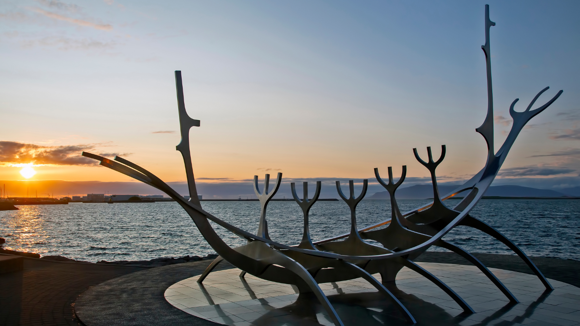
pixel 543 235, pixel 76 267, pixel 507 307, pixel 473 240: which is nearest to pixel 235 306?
pixel 507 307

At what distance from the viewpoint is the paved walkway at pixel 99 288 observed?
27.2 ft

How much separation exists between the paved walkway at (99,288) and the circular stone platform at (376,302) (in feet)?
1.91

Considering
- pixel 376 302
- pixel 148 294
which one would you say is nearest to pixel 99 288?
pixel 148 294

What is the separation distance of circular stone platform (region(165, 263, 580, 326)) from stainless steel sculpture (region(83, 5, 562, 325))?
425mm

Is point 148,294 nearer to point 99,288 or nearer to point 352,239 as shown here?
point 99,288

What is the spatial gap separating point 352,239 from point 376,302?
1.62 metres

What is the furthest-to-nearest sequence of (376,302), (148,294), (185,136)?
(148,294)
(376,302)
(185,136)

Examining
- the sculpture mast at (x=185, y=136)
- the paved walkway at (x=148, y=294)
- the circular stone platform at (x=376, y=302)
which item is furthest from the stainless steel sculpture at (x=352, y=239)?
the paved walkway at (x=148, y=294)

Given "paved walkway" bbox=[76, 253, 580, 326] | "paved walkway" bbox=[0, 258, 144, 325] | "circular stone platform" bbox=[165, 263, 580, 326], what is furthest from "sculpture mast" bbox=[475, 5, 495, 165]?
"paved walkway" bbox=[0, 258, 144, 325]

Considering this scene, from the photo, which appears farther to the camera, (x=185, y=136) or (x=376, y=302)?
(x=376, y=302)

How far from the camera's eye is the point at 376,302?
31.8 ft

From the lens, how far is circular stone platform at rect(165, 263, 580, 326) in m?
8.31

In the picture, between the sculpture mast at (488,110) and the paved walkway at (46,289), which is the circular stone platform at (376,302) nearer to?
the paved walkway at (46,289)

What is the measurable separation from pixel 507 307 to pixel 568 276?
4910mm
